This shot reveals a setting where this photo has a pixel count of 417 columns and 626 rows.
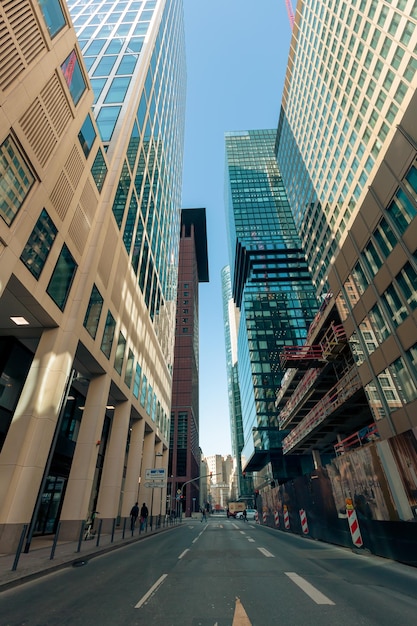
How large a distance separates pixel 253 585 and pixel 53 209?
16485mm

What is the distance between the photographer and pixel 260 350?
77.3 m

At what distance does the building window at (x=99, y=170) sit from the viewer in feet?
66.9

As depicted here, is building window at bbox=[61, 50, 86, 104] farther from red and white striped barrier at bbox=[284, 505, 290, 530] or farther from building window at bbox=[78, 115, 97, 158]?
red and white striped barrier at bbox=[284, 505, 290, 530]

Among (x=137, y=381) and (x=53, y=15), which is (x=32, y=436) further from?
(x=53, y=15)

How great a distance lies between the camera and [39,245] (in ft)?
45.2

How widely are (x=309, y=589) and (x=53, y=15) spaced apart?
2597 centimetres

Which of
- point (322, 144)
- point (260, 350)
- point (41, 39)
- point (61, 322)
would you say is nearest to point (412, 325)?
point (61, 322)

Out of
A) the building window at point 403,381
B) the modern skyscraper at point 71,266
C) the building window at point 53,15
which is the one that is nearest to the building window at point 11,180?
the modern skyscraper at point 71,266

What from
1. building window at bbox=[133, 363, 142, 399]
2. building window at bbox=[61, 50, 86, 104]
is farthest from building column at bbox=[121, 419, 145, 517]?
building window at bbox=[61, 50, 86, 104]

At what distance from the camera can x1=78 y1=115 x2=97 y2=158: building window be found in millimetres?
18797

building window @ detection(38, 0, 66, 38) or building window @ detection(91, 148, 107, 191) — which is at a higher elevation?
building window @ detection(38, 0, 66, 38)

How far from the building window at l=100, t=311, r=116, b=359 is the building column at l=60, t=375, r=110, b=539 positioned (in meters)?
1.78

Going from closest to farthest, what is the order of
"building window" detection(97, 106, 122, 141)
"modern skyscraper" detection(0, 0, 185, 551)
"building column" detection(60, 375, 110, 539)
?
"modern skyscraper" detection(0, 0, 185, 551) < "building column" detection(60, 375, 110, 539) < "building window" detection(97, 106, 122, 141)

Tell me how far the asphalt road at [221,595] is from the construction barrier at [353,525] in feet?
5.88
